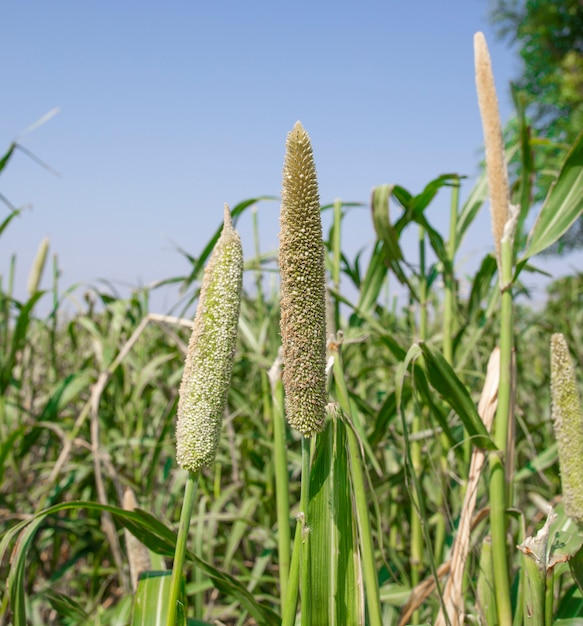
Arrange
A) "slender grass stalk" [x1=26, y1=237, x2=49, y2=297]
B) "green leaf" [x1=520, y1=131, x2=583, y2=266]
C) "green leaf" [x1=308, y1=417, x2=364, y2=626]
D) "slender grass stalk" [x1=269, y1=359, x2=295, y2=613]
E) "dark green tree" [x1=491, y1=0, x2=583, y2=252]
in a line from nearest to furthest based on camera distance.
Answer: "green leaf" [x1=308, y1=417, x2=364, y2=626] → "slender grass stalk" [x1=269, y1=359, x2=295, y2=613] → "green leaf" [x1=520, y1=131, x2=583, y2=266] → "slender grass stalk" [x1=26, y1=237, x2=49, y2=297] → "dark green tree" [x1=491, y1=0, x2=583, y2=252]

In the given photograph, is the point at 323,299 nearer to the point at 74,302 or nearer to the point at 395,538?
the point at 395,538

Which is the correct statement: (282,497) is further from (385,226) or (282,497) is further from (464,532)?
(385,226)

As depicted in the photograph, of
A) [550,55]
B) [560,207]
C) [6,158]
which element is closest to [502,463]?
[560,207]

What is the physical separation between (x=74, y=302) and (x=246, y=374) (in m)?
0.87

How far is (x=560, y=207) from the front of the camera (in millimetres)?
1432

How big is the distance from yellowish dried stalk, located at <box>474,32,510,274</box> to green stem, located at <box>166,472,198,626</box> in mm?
900

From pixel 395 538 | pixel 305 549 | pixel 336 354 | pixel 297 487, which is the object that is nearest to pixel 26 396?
pixel 297 487

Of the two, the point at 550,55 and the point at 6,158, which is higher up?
the point at 550,55

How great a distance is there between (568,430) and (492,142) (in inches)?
29.6

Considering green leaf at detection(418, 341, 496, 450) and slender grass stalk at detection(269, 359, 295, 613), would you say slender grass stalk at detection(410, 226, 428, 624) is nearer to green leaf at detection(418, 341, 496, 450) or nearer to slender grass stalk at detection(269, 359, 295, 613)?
green leaf at detection(418, 341, 496, 450)

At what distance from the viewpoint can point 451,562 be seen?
132cm

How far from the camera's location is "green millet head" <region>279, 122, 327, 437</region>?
0.77m

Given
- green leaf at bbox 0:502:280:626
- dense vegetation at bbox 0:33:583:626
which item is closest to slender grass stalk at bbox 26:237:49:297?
dense vegetation at bbox 0:33:583:626

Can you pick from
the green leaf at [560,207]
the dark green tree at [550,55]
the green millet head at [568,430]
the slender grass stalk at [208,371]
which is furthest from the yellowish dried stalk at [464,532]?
the dark green tree at [550,55]
